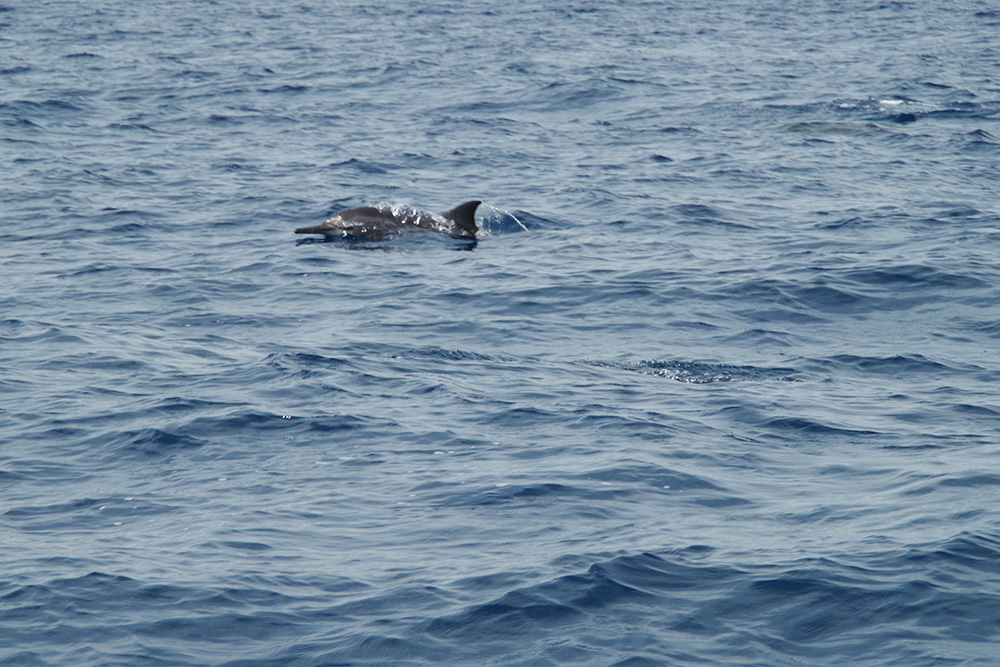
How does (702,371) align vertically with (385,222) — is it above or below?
below

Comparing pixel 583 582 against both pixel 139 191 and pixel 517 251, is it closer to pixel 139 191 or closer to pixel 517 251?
pixel 517 251

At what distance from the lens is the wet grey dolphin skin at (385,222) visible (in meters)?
19.4

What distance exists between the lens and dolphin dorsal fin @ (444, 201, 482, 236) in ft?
63.2

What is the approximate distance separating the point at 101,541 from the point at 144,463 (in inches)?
63.5

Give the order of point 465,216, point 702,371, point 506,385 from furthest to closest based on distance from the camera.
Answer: point 465,216 < point 702,371 < point 506,385

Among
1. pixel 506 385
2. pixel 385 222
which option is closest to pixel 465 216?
pixel 385 222

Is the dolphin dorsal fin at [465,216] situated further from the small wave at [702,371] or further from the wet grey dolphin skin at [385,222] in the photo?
the small wave at [702,371]

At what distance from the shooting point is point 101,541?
973 centimetres

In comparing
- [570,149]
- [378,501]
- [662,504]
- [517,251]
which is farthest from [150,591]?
[570,149]

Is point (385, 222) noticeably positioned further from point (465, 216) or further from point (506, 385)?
point (506, 385)

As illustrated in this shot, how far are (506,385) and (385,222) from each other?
707cm

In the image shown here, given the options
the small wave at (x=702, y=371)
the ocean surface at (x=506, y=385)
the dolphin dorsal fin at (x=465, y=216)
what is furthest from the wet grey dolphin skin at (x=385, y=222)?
the small wave at (x=702, y=371)

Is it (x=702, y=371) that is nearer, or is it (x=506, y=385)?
(x=506, y=385)

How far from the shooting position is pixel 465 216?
19406 millimetres
